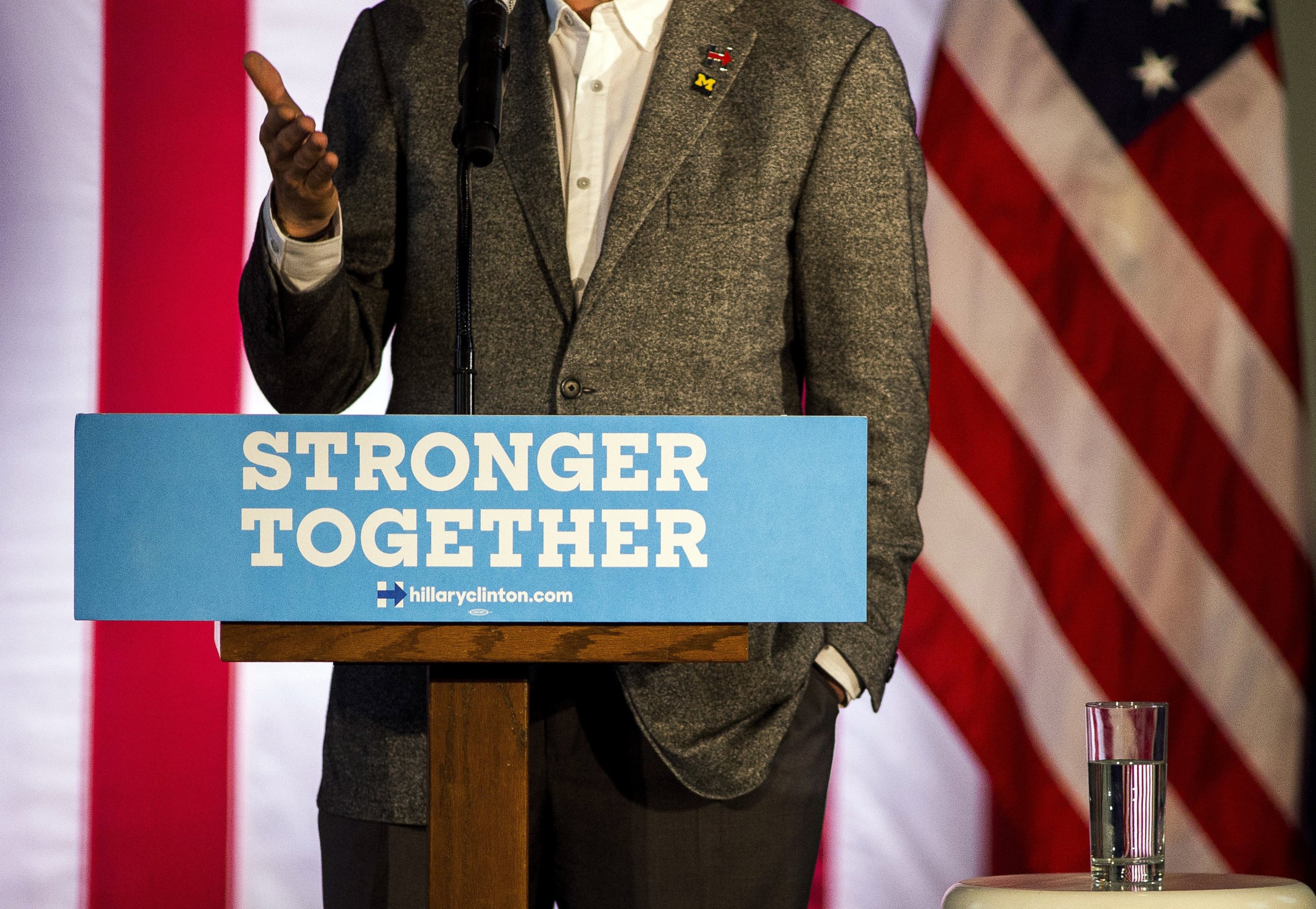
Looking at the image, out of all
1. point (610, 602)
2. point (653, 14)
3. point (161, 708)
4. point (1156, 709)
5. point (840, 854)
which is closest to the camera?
point (610, 602)

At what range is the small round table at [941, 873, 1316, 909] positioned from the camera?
103 cm

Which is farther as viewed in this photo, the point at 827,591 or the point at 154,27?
the point at 154,27

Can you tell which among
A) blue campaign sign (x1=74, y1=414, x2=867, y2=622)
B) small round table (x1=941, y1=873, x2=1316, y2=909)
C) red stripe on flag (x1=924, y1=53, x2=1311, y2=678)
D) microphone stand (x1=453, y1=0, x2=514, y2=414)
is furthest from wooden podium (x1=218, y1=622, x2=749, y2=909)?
red stripe on flag (x1=924, y1=53, x2=1311, y2=678)

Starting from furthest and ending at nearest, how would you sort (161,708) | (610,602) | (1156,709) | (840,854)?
(840,854)
(161,708)
(1156,709)
(610,602)

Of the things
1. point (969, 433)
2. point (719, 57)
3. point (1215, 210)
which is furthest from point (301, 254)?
point (1215, 210)

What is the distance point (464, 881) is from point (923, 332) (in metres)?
0.80

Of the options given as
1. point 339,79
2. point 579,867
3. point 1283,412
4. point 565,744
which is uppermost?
point 339,79

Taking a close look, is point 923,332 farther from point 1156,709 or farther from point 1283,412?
point 1283,412

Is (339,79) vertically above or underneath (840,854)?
above

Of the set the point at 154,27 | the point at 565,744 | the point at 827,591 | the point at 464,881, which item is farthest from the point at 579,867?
the point at 154,27

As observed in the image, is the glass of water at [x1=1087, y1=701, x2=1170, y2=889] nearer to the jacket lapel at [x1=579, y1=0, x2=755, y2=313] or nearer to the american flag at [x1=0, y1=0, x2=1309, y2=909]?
the jacket lapel at [x1=579, y1=0, x2=755, y2=313]

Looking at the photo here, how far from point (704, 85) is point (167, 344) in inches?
46.9

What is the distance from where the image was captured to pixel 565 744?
1.18m

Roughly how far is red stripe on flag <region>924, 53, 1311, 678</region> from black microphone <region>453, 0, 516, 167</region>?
1502 mm
